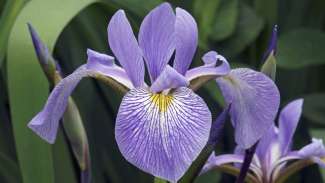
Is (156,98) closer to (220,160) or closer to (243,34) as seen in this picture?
(220,160)

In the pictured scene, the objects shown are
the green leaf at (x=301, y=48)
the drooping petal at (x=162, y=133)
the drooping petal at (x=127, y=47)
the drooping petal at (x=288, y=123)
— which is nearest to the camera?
the drooping petal at (x=162, y=133)

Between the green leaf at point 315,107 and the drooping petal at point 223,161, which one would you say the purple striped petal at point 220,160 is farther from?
the green leaf at point 315,107

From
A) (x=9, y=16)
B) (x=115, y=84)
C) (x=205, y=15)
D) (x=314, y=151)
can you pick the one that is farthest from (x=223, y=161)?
(x=205, y=15)

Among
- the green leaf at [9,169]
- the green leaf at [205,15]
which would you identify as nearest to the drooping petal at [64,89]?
the green leaf at [9,169]

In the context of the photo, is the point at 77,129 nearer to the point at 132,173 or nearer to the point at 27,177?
the point at 27,177

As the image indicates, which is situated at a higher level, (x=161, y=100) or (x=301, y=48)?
(x=161, y=100)

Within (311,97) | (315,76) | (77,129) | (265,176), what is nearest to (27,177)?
(77,129)

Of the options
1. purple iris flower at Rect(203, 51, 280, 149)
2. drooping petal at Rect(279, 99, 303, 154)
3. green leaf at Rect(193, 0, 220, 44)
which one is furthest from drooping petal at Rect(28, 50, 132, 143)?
green leaf at Rect(193, 0, 220, 44)
